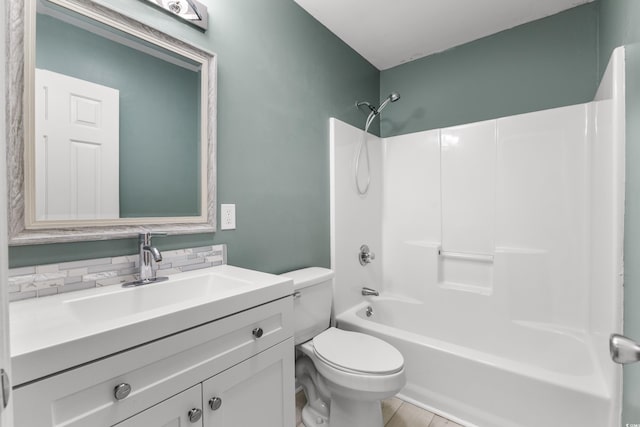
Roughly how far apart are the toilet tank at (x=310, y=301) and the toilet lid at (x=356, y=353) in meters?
0.07

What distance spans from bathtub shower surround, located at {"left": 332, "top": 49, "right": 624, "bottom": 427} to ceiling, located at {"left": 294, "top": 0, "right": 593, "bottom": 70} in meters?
0.66

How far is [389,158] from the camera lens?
8.18 feet

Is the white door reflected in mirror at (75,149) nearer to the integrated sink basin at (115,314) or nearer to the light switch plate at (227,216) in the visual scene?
the integrated sink basin at (115,314)

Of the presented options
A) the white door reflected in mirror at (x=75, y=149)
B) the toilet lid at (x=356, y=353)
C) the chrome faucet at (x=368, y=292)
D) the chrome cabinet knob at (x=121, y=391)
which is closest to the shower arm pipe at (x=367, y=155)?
the chrome faucet at (x=368, y=292)

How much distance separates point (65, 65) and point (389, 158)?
212 centimetres

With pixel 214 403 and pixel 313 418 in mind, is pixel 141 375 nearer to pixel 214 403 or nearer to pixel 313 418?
pixel 214 403

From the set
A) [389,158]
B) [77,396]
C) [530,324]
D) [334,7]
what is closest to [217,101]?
[334,7]

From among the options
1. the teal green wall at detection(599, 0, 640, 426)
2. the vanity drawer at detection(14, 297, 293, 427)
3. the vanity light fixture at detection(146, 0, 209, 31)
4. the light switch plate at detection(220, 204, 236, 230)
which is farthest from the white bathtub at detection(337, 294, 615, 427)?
the vanity light fixture at detection(146, 0, 209, 31)

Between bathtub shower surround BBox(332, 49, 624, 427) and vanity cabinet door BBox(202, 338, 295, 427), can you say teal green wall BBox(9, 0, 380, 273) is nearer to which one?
bathtub shower surround BBox(332, 49, 624, 427)

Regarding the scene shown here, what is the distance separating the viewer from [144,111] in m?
1.14

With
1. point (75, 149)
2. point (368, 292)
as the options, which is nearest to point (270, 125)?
point (75, 149)

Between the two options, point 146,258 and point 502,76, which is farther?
point 502,76

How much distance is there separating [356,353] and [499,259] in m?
1.25

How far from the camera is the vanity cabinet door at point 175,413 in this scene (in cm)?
70
